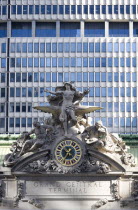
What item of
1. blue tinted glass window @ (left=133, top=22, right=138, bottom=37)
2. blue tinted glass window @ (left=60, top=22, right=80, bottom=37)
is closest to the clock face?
blue tinted glass window @ (left=60, top=22, right=80, bottom=37)

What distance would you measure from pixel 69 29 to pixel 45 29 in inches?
177

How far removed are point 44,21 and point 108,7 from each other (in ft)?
40.1

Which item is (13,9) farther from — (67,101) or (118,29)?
(67,101)

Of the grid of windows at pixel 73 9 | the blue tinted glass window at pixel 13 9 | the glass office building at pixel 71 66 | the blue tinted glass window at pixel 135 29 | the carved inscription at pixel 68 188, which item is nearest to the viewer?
the carved inscription at pixel 68 188

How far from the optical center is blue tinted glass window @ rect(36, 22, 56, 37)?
621ft

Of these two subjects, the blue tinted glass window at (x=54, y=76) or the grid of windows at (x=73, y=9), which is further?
the grid of windows at (x=73, y=9)

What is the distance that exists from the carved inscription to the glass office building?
85590mm

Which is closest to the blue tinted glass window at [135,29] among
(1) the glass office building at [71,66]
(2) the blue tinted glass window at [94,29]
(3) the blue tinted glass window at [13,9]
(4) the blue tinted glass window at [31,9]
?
(1) the glass office building at [71,66]

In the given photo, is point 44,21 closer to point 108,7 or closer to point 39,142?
point 108,7

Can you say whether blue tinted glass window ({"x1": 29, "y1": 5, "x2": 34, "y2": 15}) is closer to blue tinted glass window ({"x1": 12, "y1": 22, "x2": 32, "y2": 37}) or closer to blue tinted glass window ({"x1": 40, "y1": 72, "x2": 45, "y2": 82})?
blue tinted glass window ({"x1": 12, "y1": 22, "x2": 32, "y2": 37})

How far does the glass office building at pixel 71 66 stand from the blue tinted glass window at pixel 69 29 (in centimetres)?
75

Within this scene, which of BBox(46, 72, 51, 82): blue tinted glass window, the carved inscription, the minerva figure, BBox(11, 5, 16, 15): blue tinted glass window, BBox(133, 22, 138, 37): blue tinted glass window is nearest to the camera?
the carved inscription

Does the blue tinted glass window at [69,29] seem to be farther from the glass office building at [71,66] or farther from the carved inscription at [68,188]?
the carved inscription at [68,188]

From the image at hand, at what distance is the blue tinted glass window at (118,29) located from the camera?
620 feet
